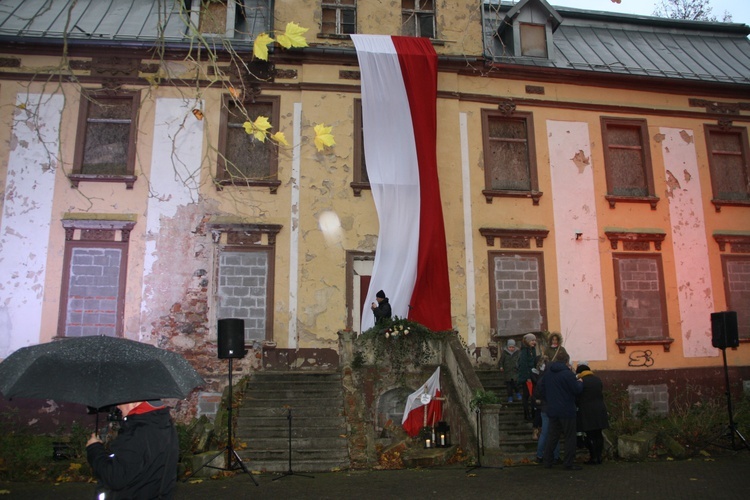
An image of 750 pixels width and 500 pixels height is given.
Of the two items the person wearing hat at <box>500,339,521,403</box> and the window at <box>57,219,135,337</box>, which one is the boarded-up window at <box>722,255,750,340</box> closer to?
the person wearing hat at <box>500,339,521,403</box>

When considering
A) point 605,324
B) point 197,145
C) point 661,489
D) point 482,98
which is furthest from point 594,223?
point 197,145

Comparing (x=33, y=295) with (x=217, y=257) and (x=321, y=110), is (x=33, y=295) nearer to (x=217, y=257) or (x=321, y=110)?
(x=217, y=257)

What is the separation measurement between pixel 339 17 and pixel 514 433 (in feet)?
39.3

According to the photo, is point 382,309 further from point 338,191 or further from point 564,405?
point 564,405

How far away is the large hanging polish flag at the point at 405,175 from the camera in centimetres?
1524

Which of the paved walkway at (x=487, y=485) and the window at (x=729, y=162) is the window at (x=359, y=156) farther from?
the window at (x=729, y=162)

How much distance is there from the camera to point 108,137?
16297mm

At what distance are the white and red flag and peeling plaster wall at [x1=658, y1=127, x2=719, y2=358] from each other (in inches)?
324

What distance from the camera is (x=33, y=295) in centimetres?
1511

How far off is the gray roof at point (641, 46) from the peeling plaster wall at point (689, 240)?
2.24 m

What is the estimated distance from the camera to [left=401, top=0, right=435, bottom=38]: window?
59.0 ft

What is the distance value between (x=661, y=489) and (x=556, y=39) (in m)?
15.0

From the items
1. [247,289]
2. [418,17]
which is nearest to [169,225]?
[247,289]

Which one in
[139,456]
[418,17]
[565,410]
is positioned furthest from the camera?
[418,17]
